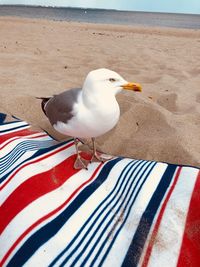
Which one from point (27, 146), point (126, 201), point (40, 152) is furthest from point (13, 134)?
point (126, 201)

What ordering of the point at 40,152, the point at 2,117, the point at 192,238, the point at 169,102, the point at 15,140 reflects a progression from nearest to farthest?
the point at 192,238
the point at 40,152
the point at 15,140
the point at 2,117
the point at 169,102

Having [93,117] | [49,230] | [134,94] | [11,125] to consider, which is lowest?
[49,230]

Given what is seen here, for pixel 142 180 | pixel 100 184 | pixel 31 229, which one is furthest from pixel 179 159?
pixel 31 229

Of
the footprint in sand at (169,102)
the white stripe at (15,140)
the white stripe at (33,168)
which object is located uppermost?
the footprint in sand at (169,102)

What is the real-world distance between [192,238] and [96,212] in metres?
0.42

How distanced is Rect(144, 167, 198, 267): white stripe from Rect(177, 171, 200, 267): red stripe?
0.02 m

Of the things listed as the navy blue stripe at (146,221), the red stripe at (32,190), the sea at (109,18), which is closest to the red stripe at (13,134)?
the red stripe at (32,190)

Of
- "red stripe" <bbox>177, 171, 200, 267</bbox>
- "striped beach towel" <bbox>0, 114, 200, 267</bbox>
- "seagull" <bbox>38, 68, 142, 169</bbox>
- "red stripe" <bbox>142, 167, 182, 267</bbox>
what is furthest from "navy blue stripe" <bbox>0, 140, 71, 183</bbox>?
"red stripe" <bbox>177, 171, 200, 267</bbox>

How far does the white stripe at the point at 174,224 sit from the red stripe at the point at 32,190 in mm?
551

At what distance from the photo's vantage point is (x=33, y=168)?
186 cm

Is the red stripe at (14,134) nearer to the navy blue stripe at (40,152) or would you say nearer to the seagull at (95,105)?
the navy blue stripe at (40,152)

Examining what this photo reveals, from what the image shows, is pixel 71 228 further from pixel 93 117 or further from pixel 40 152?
pixel 40 152

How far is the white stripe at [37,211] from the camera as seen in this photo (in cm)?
142

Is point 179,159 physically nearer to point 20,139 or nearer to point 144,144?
point 144,144
